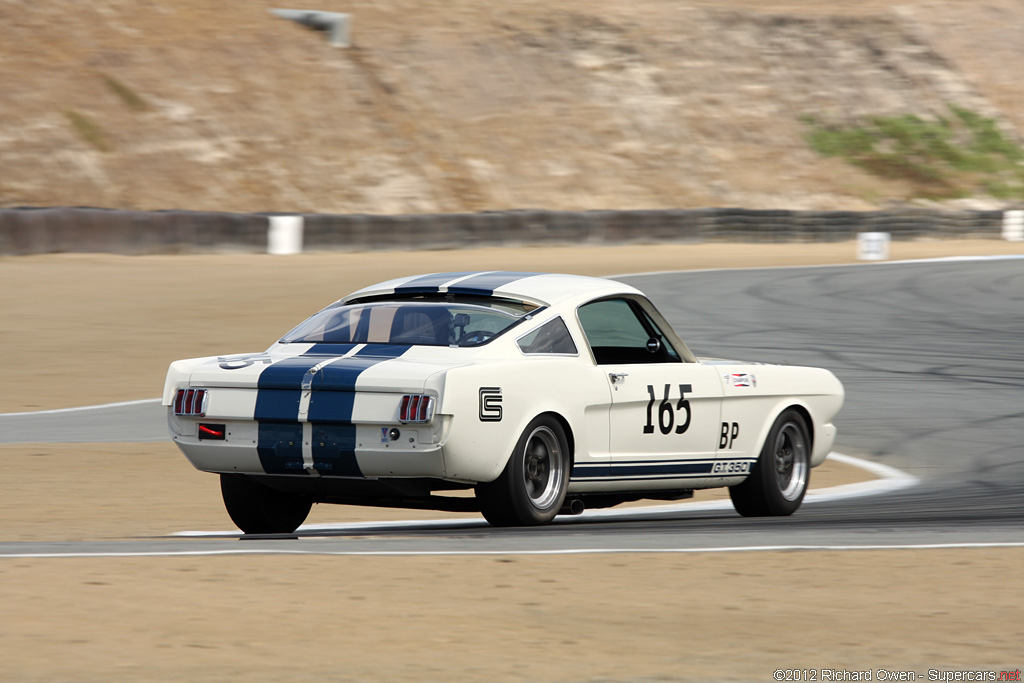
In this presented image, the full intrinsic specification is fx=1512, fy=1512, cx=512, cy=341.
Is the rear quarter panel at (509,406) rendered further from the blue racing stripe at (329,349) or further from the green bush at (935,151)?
the green bush at (935,151)

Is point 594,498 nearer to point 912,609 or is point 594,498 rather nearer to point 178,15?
point 912,609

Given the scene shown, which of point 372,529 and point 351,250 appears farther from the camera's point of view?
point 351,250

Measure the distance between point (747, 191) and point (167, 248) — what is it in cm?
2575

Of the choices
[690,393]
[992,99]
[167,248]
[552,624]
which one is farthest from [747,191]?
[552,624]

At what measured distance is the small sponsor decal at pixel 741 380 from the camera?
319 inches

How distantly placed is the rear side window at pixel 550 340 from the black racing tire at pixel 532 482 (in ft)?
1.16

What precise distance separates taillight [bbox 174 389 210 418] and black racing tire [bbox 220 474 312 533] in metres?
0.44

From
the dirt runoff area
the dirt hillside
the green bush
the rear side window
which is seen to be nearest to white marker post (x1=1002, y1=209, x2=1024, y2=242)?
the dirt hillside

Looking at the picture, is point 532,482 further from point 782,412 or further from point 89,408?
point 89,408

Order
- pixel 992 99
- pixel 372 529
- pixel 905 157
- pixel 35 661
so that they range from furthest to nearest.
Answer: pixel 992 99
pixel 905 157
pixel 372 529
pixel 35 661

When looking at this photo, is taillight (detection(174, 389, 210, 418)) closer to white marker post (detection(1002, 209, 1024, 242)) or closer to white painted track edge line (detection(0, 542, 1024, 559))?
white painted track edge line (detection(0, 542, 1024, 559))

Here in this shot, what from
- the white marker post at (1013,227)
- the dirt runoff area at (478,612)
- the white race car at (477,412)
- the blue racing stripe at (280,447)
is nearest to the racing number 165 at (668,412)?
the white race car at (477,412)

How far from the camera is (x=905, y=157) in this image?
54906mm
